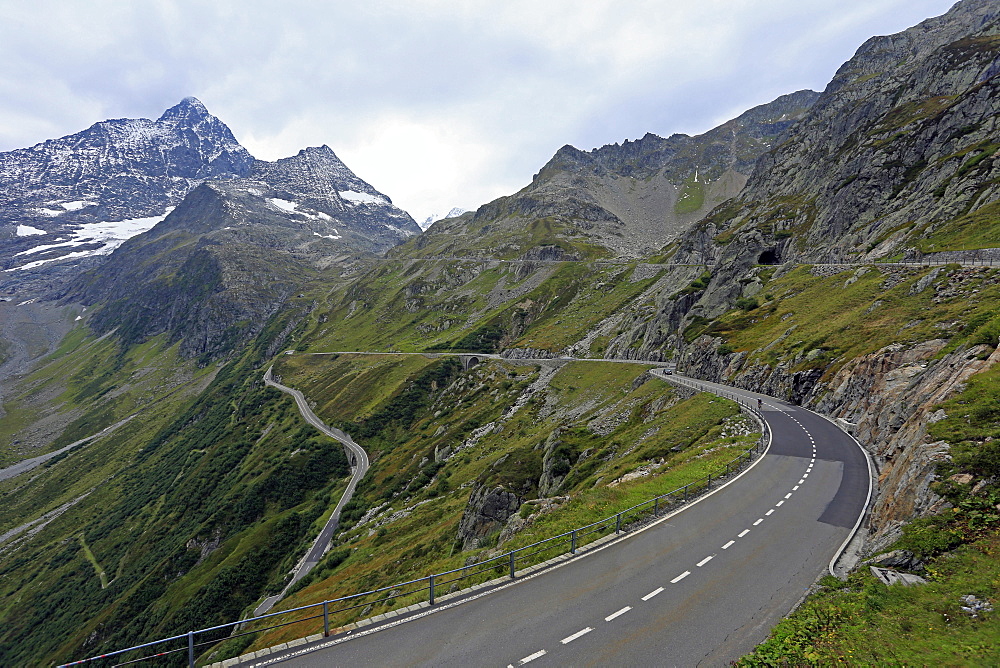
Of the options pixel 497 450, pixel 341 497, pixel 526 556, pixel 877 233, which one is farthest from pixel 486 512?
pixel 877 233

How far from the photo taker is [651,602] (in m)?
14.8

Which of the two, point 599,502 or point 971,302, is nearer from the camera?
point 599,502

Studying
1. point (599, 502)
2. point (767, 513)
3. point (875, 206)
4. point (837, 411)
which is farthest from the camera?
point (875, 206)

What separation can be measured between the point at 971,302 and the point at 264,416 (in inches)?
6378

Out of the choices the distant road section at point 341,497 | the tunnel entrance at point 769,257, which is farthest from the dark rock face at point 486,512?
the tunnel entrance at point 769,257

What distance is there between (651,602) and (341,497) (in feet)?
264

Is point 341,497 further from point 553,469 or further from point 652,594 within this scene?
point 652,594

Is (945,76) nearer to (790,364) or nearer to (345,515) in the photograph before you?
(790,364)

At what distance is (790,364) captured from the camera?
48625mm

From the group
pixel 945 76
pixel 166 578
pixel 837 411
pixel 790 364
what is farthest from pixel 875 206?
pixel 166 578

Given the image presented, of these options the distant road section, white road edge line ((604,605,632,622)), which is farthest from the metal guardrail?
the distant road section

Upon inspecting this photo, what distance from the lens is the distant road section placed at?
200 ft

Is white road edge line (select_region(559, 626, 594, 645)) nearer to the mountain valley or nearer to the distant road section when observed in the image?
the mountain valley

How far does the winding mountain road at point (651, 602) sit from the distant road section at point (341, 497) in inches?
2259
